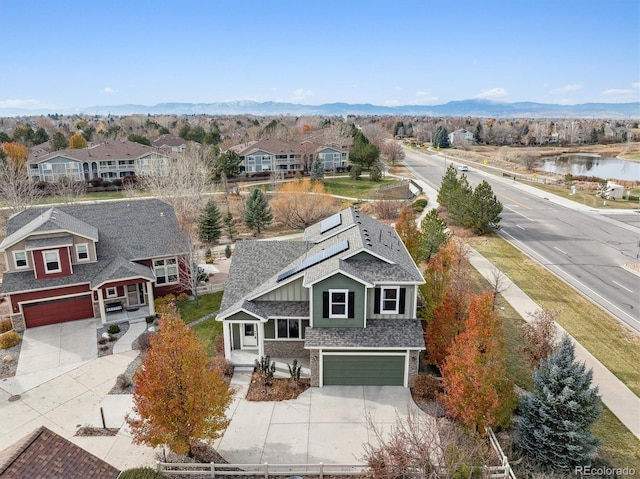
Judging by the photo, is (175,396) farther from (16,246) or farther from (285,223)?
(285,223)

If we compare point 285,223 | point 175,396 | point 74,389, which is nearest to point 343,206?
point 285,223

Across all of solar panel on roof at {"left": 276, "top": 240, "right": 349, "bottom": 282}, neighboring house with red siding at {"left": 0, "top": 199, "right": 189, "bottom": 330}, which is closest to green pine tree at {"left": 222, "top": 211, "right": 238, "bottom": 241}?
neighboring house with red siding at {"left": 0, "top": 199, "right": 189, "bottom": 330}

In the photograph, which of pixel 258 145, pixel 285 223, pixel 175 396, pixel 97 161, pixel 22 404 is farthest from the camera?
pixel 258 145

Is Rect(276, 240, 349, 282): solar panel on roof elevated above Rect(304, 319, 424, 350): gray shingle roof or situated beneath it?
elevated above

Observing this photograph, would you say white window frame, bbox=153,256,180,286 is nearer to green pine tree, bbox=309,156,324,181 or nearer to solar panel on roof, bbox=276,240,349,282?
solar panel on roof, bbox=276,240,349,282

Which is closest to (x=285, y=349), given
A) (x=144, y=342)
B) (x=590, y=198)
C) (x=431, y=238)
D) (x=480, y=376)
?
(x=144, y=342)
